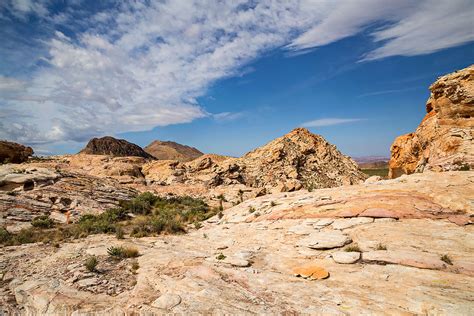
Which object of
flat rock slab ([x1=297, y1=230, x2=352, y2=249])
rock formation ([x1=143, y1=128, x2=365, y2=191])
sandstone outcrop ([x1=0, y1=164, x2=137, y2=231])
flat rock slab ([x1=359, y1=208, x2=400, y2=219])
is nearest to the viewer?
flat rock slab ([x1=297, y1=230, x2=352, y2=249])

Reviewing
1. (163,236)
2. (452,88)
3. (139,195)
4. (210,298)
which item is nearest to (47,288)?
(210,298)

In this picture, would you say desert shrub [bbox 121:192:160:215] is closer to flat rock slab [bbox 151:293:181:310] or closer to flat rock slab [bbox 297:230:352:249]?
flat rock slab [bbox 297:230:352:249]

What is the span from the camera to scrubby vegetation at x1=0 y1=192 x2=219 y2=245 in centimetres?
1378

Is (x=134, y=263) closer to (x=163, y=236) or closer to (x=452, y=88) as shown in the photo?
(x=163, y=236)

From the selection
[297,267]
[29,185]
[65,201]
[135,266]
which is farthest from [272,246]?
[29,185]

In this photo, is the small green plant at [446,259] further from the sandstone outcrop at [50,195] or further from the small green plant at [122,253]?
the sandstone outcrop at [50,195]

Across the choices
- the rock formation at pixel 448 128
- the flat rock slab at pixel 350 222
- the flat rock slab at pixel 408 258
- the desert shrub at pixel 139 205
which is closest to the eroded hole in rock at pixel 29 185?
A: the desert shrub at pixel 139 205

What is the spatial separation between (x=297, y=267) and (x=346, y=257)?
1.60m

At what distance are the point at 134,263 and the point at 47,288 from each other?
259 cm

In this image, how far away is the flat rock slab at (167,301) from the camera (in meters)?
6.62

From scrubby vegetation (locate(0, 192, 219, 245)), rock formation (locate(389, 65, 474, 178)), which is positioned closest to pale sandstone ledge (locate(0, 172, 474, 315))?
scrubby vegetation (locate(0, 192, 219, 245))

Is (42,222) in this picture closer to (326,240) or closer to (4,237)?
(4,237)

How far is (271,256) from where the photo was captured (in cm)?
991

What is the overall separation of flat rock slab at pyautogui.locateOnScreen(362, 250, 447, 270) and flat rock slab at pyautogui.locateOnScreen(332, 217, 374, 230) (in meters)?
2.32
